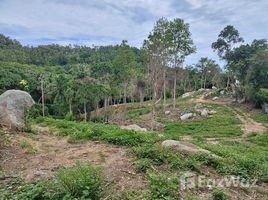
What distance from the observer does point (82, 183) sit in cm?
420

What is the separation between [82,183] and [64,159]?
240 cm

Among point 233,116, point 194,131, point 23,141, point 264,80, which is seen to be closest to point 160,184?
point 23,141

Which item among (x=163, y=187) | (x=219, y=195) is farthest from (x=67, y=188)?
(x=219, y=195)

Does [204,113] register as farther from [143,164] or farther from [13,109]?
[143,164]

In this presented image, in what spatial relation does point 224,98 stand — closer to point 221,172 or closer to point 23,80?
point 23,80

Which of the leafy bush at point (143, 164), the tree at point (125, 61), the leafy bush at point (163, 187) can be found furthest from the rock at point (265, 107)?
the leafy bush at point (163, 187)

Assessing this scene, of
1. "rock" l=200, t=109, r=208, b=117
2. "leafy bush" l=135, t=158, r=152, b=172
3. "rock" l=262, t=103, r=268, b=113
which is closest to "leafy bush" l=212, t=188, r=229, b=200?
"leafy bush" l=135, t=158, r=152, b=172

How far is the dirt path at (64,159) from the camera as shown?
525 centimetres

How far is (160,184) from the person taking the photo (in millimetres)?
4766

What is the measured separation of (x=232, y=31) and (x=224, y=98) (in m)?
9.55

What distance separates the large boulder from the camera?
29.1 feet

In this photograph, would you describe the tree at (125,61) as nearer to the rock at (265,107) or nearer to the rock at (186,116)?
the rock at (186,116)
